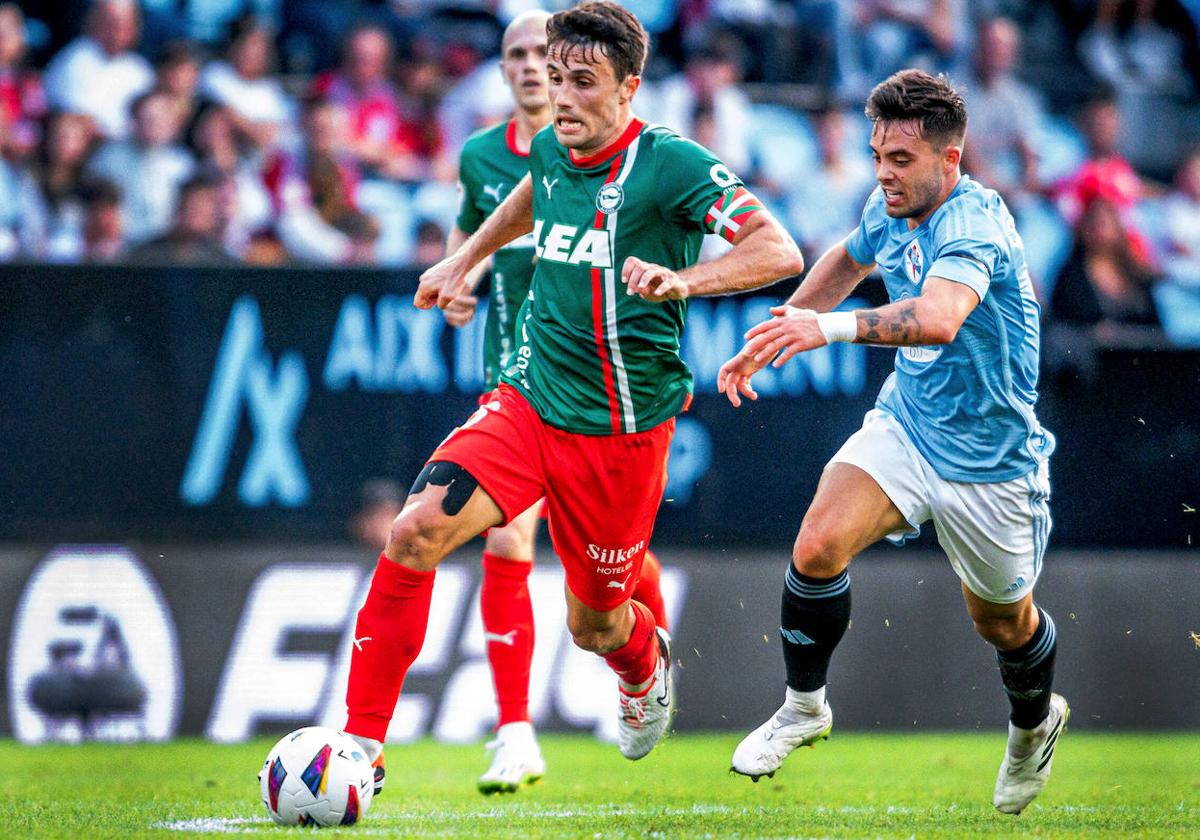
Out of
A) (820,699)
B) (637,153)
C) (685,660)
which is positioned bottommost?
(685,660)

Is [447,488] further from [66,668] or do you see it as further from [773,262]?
[66,668]

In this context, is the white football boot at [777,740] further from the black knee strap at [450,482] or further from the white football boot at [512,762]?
the black knee strap at [450,482]

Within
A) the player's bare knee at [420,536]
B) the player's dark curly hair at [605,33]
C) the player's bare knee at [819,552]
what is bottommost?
the player's bare knee at [819,552]

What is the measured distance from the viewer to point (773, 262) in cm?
524

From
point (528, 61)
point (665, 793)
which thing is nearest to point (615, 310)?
point (528, 61)

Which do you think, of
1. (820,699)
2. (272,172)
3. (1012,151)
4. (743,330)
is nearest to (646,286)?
(820,699)

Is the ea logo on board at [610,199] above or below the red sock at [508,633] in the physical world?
above

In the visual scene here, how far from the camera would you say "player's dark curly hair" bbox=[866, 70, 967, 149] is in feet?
17.8

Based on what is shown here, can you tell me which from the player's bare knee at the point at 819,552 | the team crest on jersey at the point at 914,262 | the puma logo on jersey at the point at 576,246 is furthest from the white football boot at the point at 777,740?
the puma logo on jersey at the point at 576,246

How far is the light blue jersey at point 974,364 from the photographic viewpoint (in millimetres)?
5535

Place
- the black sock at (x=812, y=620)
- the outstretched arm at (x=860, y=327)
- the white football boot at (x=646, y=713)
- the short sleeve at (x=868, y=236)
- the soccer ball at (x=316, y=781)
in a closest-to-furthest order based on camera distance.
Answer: the outstretched arm at (x=860, y=327)
the soccer ball at (x=316, y=781)
the black sock at (x=812, y=620)
the short sleeve at (x=868, y=236)
the white football boot at (x=646, y=713)

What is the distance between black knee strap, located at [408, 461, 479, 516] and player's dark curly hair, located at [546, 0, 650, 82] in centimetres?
147

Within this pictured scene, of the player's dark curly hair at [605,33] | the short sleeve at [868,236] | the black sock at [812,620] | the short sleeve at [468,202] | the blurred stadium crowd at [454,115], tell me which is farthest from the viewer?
the blurred stadium crowd at [454,115]

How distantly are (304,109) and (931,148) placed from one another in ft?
23.6
